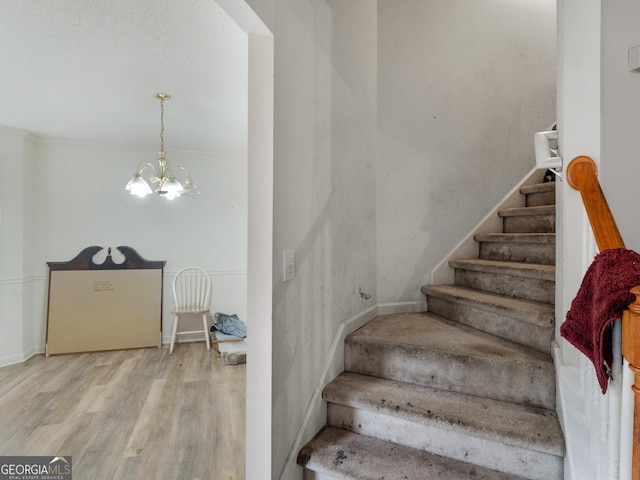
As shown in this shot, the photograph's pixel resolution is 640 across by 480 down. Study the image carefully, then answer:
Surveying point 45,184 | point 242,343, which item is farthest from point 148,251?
point 242,343

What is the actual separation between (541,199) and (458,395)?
183cm

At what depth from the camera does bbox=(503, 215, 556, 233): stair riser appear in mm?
2168

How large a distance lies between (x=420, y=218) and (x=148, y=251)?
361cm

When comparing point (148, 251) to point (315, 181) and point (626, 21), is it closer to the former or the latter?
point (315, 181)

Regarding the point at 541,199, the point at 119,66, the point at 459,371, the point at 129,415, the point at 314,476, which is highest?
the point at 119,66

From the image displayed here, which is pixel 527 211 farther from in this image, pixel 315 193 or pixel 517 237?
pixel 315 193

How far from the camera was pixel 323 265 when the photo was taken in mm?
1634

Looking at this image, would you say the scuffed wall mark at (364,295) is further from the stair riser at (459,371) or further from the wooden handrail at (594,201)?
the wooden handrail at (594,201)

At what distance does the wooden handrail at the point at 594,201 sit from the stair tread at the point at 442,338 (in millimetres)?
777

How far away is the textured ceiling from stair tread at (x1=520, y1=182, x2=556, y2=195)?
242 centimetres

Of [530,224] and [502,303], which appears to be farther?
[530,224]

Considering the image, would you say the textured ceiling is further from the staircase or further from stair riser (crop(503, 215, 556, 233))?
stair riser (crop(503, 215, 556, 233))

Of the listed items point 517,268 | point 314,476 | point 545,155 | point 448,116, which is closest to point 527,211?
point 517,268

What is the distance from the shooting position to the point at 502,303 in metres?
1.76
